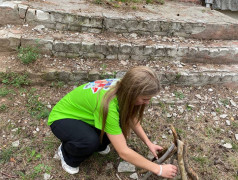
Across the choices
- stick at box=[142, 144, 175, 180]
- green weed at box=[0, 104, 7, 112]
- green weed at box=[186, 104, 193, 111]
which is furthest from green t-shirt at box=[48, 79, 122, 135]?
green weed at box=[186, 104, 193, 111]

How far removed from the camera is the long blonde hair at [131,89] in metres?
1.48

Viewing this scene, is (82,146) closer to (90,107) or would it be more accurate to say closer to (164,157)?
(90,107)

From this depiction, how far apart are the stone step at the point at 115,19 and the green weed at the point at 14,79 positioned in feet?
3.10

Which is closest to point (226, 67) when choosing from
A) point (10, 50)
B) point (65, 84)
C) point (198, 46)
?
point (198, 46)

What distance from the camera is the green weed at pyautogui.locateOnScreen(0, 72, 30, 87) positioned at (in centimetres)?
282

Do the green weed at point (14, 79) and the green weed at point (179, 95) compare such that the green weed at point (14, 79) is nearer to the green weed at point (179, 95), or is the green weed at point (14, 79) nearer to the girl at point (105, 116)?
the girl at point (105, 116)

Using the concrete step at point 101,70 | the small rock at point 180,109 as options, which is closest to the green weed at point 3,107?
the concrete step at point 101,70

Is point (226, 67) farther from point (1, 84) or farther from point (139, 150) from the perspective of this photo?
point (1, 84)

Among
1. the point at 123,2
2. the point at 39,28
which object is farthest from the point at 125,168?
the point at 123,2

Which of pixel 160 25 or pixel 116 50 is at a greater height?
pixel 160 25

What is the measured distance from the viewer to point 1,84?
9.30 ft

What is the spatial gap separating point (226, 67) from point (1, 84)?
138 inches

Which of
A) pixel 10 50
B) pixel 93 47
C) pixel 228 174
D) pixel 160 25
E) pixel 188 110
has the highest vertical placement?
pixel 160 25

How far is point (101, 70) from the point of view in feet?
10.1
